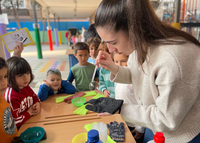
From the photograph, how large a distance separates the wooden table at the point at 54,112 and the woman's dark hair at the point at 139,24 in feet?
2.05

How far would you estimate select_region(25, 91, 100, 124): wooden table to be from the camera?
38.4 inches

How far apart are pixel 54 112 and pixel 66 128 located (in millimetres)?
246

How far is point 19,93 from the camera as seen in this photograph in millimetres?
1035

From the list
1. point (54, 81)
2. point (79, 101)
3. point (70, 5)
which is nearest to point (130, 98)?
point (79, 101)

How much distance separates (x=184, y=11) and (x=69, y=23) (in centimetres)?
1451

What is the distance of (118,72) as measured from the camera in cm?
91

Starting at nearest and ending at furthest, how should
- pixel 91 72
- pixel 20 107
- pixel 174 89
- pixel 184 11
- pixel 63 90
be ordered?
pixel 174 89 → pixel 20 107 → pixel 63 90 → pixel 91 72 → pixel 184 11

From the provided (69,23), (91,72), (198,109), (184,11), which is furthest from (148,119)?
(69,23)

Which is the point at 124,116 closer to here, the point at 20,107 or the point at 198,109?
the point at 198,109

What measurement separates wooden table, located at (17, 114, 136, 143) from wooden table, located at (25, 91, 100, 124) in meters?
0.05

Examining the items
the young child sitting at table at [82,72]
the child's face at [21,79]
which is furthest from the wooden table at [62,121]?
the young child sitting at table at [82,72]

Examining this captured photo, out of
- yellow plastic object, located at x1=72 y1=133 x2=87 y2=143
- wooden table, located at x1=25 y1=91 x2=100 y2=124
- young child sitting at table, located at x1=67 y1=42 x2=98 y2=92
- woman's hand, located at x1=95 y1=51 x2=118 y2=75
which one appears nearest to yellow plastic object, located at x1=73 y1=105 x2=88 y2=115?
wooden table, located at x1=25 y1=91 x2=100 y2=124

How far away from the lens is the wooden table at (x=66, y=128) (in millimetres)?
768

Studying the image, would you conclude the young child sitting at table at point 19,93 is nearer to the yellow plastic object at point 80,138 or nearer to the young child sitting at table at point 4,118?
the young child sitting at table at point 4,118
